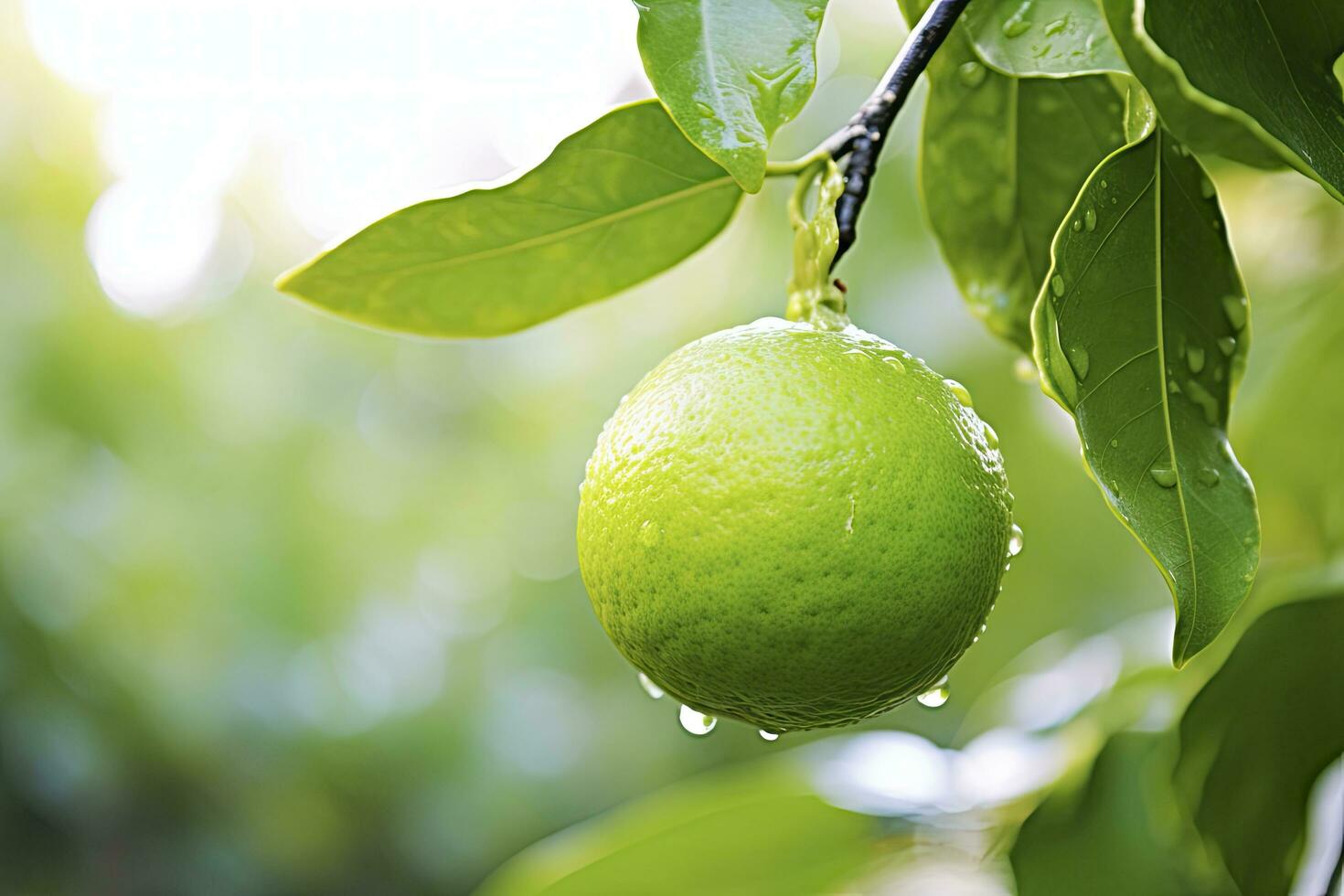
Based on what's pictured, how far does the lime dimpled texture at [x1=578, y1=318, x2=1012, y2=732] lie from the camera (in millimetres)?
544

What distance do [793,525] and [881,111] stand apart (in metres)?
0.23

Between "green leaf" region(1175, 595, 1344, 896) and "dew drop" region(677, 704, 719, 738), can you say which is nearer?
"dew drop" region(677, 704, 719, 738)

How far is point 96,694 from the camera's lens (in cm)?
360

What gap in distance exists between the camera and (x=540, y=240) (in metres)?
0.77

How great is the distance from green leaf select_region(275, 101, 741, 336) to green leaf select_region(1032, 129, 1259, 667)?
0.86 ft

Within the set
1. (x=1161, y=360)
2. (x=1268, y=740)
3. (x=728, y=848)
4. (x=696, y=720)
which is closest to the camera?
(x=1161, y=360)

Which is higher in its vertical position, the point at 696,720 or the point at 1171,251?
the point at 1171,251

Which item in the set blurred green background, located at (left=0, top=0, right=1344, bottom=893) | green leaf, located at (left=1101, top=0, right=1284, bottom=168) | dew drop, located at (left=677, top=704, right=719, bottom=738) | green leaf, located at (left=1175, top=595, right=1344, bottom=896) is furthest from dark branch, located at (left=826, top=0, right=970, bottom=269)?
blurred green background, located at (left=0, top=0, right=1344, bottom=893)

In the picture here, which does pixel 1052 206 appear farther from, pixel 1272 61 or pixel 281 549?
pixel 281 549

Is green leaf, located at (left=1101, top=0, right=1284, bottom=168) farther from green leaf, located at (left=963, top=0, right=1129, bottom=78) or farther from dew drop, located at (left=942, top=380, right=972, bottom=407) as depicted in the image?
dew drop, located at (left=942, top=380, right=972, bottom=407)

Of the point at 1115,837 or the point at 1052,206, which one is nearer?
the point at 1052,206

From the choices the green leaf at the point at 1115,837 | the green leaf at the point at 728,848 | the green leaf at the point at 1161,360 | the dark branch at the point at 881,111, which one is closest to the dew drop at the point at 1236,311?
the green leaf at the point at 1161,360

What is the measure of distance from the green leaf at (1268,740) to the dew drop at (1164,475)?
0.42 m

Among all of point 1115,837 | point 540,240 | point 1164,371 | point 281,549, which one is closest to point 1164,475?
point 1164,371
